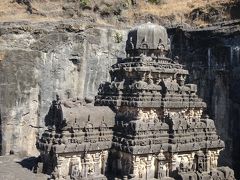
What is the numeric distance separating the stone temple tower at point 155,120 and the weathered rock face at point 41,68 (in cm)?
694

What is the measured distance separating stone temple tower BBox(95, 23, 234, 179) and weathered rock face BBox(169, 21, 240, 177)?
21.7 ft

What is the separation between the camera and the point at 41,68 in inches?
985

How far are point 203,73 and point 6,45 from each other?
1314 cm

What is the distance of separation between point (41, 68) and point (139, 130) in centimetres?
1110

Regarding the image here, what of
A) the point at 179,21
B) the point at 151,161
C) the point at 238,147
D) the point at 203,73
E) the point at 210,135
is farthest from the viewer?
the point at 179,21

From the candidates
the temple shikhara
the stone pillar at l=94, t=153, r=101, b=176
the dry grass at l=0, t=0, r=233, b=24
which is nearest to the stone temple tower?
the temple shikhara

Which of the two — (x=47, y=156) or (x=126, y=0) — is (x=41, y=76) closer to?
(x=47, y=156)

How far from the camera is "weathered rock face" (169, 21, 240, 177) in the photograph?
80.9 feet

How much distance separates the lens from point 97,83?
1051 inches

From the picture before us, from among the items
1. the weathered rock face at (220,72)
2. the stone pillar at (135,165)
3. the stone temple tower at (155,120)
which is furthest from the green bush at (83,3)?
the stone pillar at (135,165)

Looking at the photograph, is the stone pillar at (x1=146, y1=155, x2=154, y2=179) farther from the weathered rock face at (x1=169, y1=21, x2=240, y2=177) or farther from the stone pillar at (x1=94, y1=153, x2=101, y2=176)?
the weathered rock face at (x1=169, y1=21, x2=240, y2=177)

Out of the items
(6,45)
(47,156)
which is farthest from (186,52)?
(47,156)

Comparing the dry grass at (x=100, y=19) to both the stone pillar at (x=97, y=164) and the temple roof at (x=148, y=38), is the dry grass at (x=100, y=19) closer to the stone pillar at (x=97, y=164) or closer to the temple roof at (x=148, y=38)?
the temple roof at (x=148, y=38)

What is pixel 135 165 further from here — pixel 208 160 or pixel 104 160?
pixel 208 160
